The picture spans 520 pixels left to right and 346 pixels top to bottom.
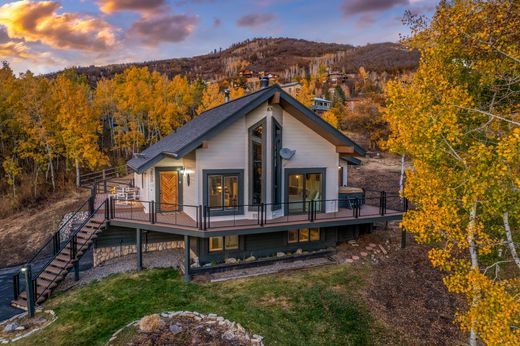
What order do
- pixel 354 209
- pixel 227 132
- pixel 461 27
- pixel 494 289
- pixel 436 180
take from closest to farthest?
pixel 494 289 < pixel 461 27 < pixel 436 180 < pixel 227 132 < pixel 354 209

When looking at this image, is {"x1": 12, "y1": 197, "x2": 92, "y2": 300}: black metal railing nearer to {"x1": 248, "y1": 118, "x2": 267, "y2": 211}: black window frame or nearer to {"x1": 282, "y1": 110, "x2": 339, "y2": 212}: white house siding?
{"x1": 248, "y1": 118, "x2": 267, "y2": 211}: black window frame

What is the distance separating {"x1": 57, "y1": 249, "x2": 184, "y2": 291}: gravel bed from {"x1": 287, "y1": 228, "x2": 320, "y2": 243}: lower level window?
205 inches

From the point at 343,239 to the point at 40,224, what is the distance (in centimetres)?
2111

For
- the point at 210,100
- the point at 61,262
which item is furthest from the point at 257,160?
the point at 210,100

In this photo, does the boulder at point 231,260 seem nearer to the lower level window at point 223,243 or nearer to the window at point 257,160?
the lower level window at point 223,243

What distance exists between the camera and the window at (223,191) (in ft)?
43.1

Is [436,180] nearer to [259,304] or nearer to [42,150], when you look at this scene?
[259,304]

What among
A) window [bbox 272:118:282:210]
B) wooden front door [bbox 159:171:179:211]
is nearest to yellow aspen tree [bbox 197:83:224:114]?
wooden front door [bbox 159:171:179:211]

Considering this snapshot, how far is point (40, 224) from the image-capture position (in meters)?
22.3

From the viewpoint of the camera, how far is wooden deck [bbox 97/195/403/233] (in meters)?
12.4

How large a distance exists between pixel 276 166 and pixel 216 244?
14.3 feet

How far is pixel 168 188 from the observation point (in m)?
15.0

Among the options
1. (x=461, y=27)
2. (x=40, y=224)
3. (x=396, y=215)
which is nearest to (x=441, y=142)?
(x=461, y=27)

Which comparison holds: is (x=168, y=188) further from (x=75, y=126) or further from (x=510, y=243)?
(x=75, y=126)
